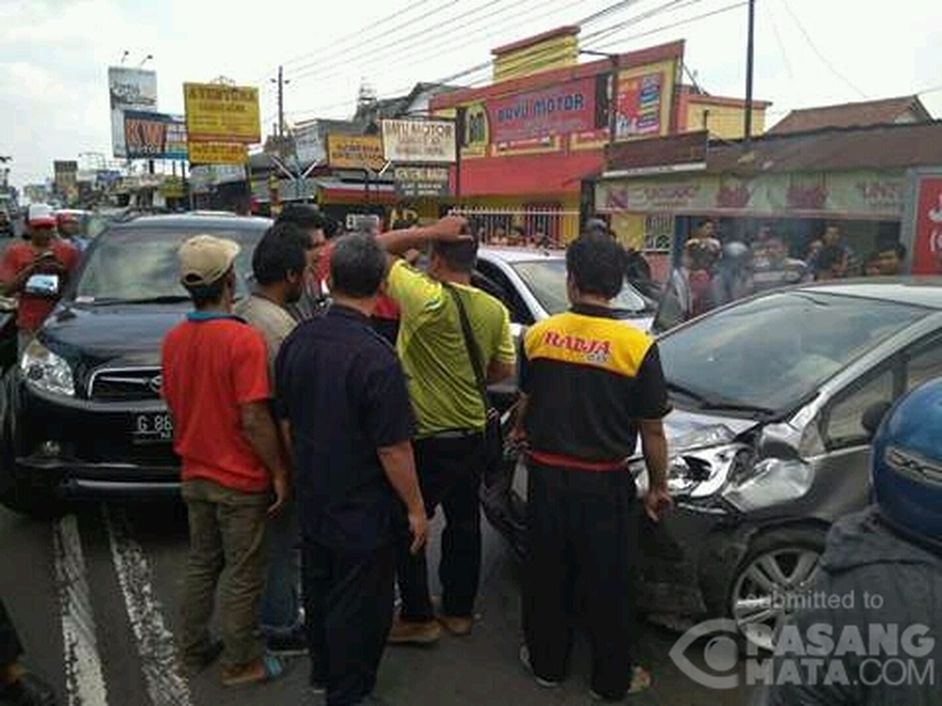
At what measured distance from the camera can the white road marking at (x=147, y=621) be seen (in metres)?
3.23

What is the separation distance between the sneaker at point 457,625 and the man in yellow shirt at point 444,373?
0.08m

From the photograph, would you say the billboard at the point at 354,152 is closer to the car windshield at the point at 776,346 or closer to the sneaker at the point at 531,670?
the car windshield at the point at 776,346

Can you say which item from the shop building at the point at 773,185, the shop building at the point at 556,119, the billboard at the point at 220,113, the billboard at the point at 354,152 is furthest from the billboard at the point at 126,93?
the shop building at the point at 773,185

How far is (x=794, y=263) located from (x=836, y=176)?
17.6ft

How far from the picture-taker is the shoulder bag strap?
3.41 meters

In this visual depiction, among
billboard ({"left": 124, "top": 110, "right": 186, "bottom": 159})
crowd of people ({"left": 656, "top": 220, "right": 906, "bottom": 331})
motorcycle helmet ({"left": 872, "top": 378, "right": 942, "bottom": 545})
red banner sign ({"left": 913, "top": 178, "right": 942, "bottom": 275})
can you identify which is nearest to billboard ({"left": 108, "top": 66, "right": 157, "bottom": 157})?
billboard ({"left": 124, "top": 110, "right": 186, "bottom": 159})

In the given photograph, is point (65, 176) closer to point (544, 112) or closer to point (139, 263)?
point (544, 112)

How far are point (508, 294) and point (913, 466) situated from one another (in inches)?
240

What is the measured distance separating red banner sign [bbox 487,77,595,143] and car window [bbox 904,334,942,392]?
62.2 feet

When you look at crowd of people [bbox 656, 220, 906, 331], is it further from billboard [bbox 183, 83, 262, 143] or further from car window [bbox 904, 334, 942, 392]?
billboard [bbox 183, 83, 262, 143]

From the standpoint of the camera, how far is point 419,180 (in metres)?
22.7

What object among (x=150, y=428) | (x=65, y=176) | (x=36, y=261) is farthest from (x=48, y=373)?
(x=65, y=176)

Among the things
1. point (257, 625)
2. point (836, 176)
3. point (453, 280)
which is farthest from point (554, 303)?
point (836, 176)

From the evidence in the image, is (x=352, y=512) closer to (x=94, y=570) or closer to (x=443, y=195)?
(x=94, y=570)
